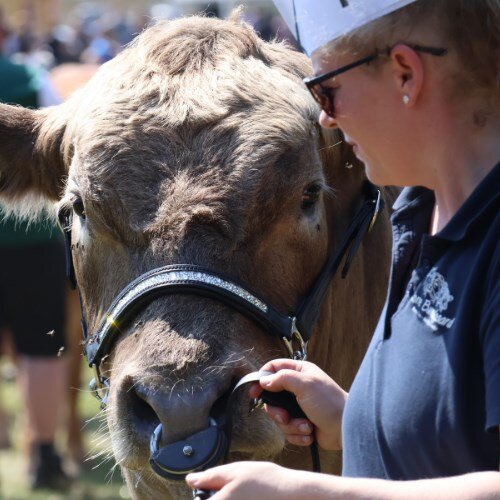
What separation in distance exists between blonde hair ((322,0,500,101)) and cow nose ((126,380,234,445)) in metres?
1.19

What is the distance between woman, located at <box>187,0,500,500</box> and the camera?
201 centimetres

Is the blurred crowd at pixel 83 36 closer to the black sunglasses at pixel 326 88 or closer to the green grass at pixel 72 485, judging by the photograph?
the green grass at pixel 72 485

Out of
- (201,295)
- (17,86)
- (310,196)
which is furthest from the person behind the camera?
(17,86)

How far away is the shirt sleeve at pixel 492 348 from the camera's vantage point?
75.3 inches

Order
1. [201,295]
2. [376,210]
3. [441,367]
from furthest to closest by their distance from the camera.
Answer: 1. [376,210]
2. [201,295]
3. [441,367]

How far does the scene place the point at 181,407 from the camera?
2.87 m

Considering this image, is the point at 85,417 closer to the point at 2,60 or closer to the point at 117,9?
the point at 2,60

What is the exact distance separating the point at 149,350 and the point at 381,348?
995 millimetres

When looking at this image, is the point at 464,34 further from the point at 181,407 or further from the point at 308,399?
the point at 181,407

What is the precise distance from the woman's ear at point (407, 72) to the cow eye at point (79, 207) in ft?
5.70

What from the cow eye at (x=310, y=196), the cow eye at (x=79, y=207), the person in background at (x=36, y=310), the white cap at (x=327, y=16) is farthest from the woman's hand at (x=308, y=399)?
the person in background at (x=36, y=310)

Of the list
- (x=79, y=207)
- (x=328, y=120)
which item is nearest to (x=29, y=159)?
(x=79, y=207)

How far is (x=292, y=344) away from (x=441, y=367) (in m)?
1.39

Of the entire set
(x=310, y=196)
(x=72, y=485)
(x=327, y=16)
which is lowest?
(x=72, y=485)
